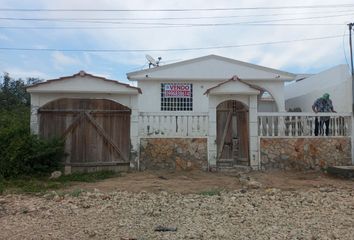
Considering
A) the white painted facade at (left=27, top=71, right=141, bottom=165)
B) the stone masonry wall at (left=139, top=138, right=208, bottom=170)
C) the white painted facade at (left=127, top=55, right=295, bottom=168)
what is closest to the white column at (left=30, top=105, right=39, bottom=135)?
the white painted facade at (left=27, top=71, right=141, bottom=165)

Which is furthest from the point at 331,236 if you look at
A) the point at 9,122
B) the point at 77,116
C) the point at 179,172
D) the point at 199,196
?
the point at 9,122

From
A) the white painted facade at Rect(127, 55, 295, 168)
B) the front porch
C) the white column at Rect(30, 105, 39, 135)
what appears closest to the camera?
the white column at Rect(30, 105, 39, 135)

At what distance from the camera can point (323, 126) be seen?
44.9 ft

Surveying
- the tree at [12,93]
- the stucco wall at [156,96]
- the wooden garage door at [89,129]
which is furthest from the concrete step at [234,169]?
the tree at [12,93]

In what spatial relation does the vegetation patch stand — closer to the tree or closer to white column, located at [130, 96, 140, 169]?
white column, located at [130, 96, 140, 169]

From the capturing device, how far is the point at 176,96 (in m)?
18.6

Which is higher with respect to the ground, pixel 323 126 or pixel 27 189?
pixel 323 126

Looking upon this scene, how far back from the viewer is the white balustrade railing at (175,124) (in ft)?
43.8

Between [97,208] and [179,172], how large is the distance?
5.01 m

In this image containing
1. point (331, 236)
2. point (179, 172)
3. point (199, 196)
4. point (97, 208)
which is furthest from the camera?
point (179, 172)

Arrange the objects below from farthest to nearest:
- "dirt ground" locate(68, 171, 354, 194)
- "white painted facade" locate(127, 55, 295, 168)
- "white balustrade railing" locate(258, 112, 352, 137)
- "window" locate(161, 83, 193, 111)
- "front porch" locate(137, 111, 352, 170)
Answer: "window" locate(161, 83, 193, 111), "white painted facade" locate(127, 55, 295, 168), "white balustrade railing" locate(258, 112, 352, 137), "front porch" locate(137, 111, 352, 170), "dirt ground" locate(68, 171, 354, 194)

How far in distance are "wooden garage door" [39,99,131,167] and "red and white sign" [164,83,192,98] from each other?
559 cm

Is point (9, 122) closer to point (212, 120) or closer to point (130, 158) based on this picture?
point (130, 158)

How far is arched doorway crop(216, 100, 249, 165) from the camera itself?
13.7 m
